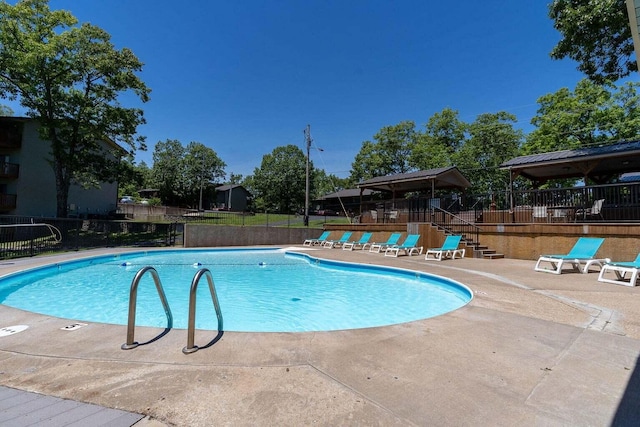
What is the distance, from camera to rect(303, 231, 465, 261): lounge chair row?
12211 mm

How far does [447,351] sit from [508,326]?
1317 mm

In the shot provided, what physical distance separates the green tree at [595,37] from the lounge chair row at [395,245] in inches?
299

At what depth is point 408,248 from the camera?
45.3ft

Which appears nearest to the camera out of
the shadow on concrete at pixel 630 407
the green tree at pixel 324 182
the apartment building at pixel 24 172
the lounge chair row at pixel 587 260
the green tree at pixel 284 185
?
the shadow on concrete at pixel 630 407

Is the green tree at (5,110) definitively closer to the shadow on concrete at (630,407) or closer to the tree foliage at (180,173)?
the tree foliage at (180,173)

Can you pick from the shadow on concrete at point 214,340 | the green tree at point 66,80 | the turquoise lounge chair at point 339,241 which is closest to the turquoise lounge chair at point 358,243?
the turquoise lounge chair at point 339,241

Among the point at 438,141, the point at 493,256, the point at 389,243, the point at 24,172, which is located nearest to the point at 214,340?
the point at 493,256

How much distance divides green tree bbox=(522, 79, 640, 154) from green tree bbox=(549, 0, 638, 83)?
14.8m

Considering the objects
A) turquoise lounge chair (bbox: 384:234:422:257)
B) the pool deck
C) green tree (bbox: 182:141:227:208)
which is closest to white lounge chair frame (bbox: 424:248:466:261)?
turquoise lounge chair (bbox: 384:234:422:257)

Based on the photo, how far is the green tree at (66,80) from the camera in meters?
16.2

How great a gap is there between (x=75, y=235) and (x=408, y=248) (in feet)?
53.7

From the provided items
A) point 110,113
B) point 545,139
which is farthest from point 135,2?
point 545,139

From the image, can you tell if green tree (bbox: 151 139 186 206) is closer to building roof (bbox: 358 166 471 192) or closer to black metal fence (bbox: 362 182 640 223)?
building roof (bbox: 358 166 471 192)

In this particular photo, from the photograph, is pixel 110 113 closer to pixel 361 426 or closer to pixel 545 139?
pixel 361 426
